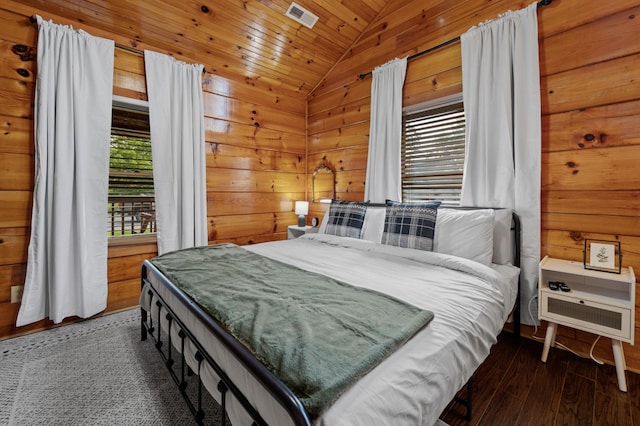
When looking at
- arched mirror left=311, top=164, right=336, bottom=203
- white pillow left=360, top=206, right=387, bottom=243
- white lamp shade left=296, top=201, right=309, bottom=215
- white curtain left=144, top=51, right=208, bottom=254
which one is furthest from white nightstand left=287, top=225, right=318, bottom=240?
white curtain left=144, top=51, right=208, bottom=254

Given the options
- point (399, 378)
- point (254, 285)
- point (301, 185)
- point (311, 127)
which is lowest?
point (399, 378)

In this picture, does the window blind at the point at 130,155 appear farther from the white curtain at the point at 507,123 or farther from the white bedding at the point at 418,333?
the white curtain at the point at 507,123

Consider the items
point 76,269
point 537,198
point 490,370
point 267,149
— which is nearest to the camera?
point 490,370

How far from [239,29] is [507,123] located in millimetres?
2586

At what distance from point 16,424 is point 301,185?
10.7 ft

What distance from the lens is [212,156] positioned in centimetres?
315

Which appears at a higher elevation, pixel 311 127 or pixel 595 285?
pixel 311 127

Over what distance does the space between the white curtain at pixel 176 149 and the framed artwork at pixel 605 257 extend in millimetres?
3158

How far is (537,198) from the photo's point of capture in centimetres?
201

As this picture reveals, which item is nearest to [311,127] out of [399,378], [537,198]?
[537,198]

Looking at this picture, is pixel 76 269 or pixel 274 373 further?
pixel 76 269

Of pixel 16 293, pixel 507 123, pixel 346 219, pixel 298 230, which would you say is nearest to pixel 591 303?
pixel 507 123

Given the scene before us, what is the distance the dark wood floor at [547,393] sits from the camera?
138cm

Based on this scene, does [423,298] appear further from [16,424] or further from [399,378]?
[16,424]
